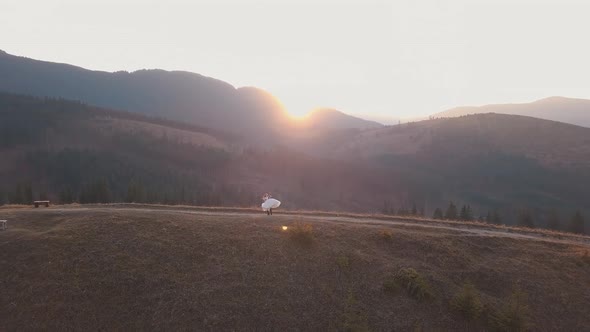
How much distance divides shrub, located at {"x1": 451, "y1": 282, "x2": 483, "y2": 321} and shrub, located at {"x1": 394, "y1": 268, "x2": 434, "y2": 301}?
3.71ft

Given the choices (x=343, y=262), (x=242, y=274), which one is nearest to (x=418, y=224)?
(x=343, y=262)

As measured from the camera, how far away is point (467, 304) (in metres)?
18.9

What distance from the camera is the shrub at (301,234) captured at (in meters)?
23.0

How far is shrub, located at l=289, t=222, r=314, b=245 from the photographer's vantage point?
2300 centimetres

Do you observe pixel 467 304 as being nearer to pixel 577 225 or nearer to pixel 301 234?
pixel 301 234

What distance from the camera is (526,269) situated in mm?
22953

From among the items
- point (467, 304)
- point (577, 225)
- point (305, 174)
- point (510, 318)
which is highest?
point (305, 174)

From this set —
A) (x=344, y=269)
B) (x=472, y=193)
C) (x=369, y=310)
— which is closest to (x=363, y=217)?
(x=344, y=269)

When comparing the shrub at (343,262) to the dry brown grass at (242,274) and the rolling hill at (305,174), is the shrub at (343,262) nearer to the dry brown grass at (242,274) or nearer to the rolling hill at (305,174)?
the dry brown grass at (242,274)

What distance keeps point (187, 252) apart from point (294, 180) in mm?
152243

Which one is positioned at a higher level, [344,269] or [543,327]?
[344,269]

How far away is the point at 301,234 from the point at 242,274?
191 inches

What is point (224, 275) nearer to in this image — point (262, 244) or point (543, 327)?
point (262, 244)

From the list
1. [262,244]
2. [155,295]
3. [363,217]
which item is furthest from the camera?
[363,217]
